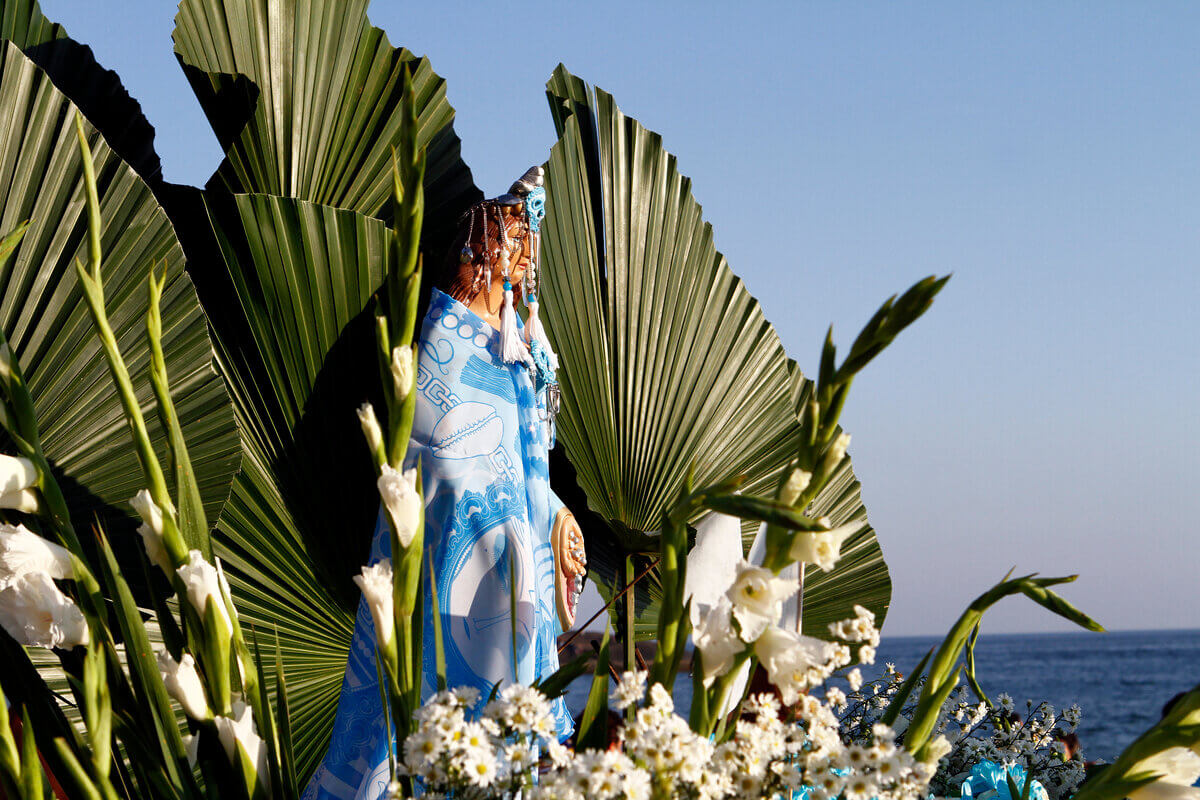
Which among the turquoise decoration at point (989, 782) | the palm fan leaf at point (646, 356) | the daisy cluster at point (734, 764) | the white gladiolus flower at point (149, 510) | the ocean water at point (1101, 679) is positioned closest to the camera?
the daisy cluster at point (734, 764)

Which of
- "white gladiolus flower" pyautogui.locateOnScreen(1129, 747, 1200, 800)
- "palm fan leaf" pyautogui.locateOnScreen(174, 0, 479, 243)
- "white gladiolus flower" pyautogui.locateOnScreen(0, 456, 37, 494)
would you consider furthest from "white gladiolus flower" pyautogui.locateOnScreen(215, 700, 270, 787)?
"palm fan leaf" pyautogui.locateOnScreen(174, 0, 479, 243)

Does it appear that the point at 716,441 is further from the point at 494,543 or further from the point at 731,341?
the point at 494,543

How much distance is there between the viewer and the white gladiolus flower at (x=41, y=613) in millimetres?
758

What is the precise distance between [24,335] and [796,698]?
132cm

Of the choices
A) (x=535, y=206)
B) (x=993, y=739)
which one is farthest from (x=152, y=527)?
(x=993, y=739)

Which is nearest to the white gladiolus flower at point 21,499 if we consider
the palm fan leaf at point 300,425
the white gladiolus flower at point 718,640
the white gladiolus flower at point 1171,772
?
the white gladiolus flower at point 718,640

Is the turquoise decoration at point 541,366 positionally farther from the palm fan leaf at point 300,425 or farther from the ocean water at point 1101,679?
the ocean water at point 1101,679

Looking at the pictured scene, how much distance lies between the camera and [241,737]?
2.39 ft

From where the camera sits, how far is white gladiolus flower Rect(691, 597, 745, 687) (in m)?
0.66

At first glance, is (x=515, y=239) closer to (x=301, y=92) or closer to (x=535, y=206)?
(x=535, y=206)

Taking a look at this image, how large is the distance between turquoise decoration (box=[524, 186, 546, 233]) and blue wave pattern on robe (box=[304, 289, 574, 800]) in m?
0.21

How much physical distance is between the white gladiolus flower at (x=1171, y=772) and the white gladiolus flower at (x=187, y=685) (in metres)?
0.61

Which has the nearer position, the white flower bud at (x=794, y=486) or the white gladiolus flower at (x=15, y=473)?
the white flower bud at (x=794, y=486)

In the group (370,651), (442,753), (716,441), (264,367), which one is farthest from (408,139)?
(716,441)
